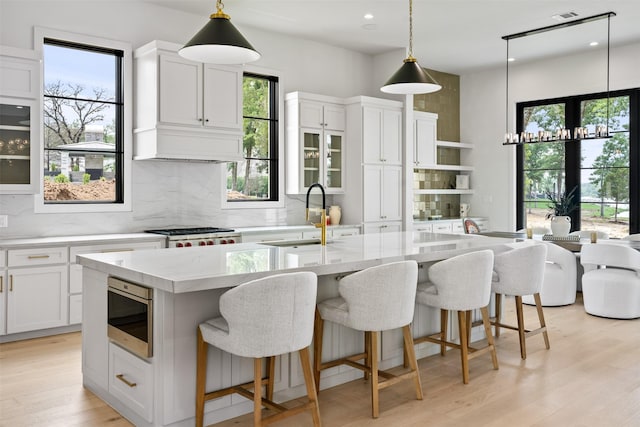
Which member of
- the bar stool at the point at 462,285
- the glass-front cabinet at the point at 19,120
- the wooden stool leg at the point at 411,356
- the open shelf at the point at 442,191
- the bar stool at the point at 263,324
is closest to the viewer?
the bar stool at the point at 263,324

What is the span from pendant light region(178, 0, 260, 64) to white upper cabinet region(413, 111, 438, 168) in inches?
188

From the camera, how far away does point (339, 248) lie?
3.91 meters

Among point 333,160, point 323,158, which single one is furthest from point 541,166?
point 323,158

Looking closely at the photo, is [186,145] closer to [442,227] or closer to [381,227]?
[381,227]

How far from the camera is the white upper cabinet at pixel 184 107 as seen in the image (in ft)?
17.3

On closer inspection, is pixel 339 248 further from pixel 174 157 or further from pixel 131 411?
pixel 174 157

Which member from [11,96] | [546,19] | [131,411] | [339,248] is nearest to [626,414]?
[339,248]

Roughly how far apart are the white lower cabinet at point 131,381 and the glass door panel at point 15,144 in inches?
90.4

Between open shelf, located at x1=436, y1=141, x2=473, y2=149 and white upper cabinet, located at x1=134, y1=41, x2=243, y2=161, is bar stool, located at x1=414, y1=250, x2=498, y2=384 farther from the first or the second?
open shelf, located at x1=436, y1=141, x2=473, y2=149

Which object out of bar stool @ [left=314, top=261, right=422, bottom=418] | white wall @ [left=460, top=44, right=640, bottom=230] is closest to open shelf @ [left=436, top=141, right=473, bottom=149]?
white wall @ [left=460, top=44, right=640, bottom=230]

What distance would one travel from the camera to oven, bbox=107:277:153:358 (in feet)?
9.18

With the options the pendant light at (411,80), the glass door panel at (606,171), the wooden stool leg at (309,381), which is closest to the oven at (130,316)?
the wooden stool leg at (309,381)

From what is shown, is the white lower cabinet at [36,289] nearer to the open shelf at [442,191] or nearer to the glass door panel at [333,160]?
the glass door panel at [333,160]

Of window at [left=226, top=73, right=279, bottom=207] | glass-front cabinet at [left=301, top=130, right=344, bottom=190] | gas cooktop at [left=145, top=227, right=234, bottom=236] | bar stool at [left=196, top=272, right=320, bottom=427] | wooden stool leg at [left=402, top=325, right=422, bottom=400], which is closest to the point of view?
bar stool at [left=196, top=272, right=320, bottom=427]
